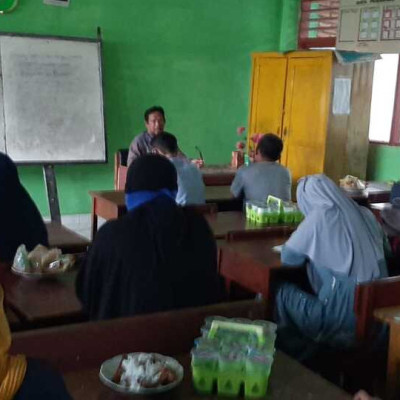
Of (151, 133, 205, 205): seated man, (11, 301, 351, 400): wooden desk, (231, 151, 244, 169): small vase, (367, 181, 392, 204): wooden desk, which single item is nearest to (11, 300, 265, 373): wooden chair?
(11, 301, 351, 400): wooden desk

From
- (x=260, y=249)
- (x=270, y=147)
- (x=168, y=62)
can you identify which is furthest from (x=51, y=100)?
(x=260, y=249)

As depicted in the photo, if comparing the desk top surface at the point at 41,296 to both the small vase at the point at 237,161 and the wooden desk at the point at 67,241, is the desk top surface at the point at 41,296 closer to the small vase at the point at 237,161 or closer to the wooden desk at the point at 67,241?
the wooden desk at the point at 67,241

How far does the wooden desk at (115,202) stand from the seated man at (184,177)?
12.5 inches

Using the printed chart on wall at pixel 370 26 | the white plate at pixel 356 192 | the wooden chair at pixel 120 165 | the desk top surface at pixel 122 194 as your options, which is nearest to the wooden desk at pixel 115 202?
the desk top surface at pixel 122 194

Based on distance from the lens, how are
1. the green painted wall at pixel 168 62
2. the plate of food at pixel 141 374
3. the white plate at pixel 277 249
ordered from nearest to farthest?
the plate of food at pixel 141 374, the white plate at pixel 277 249, the green painted wall at pixel 168 62

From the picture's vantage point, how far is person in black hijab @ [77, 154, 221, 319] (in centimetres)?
206

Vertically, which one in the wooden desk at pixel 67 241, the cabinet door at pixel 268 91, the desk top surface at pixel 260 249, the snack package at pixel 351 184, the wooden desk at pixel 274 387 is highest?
the cabinet door at pixel 268 91

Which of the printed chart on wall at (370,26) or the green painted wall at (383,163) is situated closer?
the printed chart on wall at (370,26)

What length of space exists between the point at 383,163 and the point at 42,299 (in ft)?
16.5

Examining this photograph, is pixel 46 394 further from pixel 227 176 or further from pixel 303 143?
pixel 303 143

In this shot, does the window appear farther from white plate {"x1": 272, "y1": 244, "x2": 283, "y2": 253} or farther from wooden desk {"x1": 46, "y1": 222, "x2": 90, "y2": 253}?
wooden desk {"x1": 46, "y1": 222, "x2": 90, "y2": 253}

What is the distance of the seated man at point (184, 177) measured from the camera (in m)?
4.11

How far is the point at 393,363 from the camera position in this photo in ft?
7.42

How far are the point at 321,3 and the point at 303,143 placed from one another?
58.7 inches
